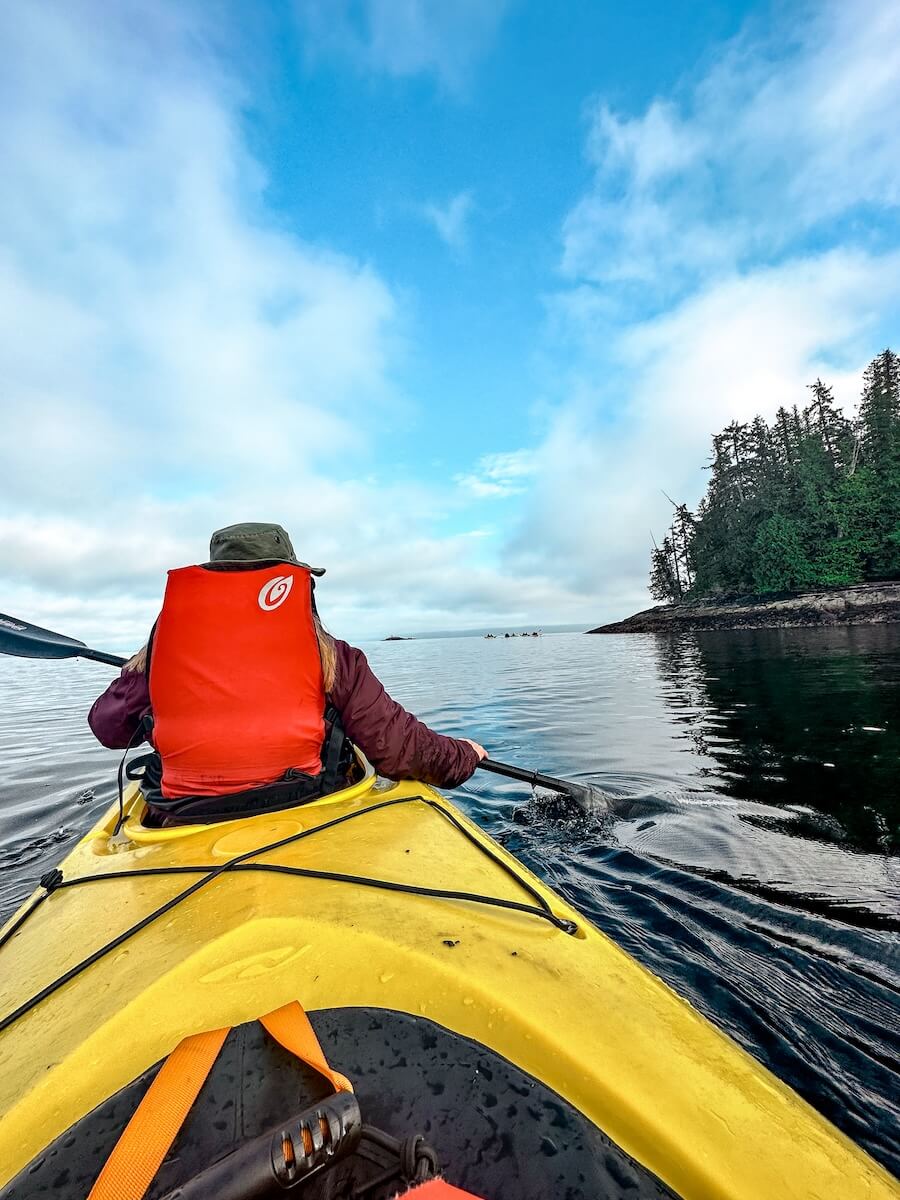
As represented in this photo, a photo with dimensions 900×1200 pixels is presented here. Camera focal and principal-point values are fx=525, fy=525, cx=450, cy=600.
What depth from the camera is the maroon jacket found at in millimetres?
3164

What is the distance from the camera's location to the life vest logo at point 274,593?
284 centimetres

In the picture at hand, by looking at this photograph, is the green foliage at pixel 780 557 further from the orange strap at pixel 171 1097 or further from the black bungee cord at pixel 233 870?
the orange strap at pixel 171 1097

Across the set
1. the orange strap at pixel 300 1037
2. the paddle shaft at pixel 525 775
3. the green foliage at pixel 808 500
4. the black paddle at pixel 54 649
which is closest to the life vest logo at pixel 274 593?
the orange strap at pixel 300 1037

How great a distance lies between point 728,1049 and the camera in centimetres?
139

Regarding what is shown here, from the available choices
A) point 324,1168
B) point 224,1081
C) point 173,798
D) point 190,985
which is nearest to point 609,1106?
point 324,1168

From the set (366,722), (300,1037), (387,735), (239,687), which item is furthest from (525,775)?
(300,1037)

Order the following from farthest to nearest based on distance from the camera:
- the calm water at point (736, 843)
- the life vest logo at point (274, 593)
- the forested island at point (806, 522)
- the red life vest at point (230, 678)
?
the forested island at point (806, 522) → the life vest logo at point (274, 593) → the red life vest at point (230, 678) → the calm water at point (736, 843)

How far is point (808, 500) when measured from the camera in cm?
4516

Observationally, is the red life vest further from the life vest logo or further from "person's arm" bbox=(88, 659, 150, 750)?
"person's arm" bbox=(88, 659, 150, 750)

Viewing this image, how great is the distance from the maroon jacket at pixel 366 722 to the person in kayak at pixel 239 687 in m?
0.03

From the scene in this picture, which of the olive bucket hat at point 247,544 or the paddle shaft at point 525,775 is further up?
the olive bucket hat at point 247,544

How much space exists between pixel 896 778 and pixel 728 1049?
580 centimetres

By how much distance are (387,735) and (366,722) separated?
0.17m

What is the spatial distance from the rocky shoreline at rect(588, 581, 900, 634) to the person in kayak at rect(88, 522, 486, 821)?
40.4 m
